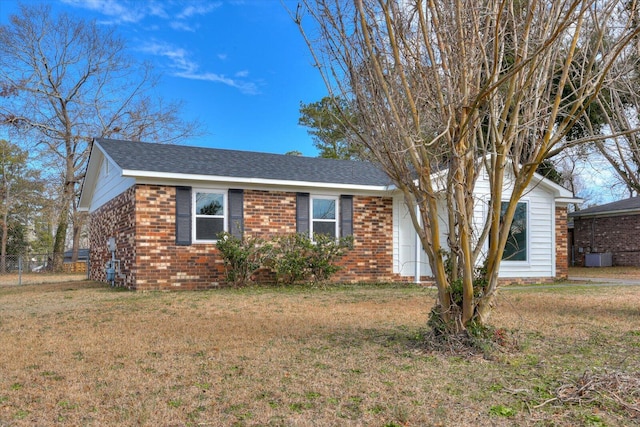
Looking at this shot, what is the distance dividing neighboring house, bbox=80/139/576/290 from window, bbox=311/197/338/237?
0.03 m

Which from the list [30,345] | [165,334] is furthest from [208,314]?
[30,345]

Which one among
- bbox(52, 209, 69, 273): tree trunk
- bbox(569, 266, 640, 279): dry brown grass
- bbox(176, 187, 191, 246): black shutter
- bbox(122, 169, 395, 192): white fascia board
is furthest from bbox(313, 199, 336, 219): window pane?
bbox(52, 209, 69, 273): tree trunk

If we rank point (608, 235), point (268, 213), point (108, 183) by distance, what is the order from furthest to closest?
point (608, 235) → point (108, 183) → point (268, 213)

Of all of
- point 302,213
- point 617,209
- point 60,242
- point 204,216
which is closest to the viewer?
point 204,216

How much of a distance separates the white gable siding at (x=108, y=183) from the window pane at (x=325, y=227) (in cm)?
443

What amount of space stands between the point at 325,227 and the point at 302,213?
0.77 meters

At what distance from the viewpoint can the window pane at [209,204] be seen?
11609mm

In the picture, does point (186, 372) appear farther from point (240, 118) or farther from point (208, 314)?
point (240, 118)

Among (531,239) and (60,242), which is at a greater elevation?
(531,239)

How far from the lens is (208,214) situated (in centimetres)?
1170

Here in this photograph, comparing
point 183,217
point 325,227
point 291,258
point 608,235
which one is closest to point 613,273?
point 608,235

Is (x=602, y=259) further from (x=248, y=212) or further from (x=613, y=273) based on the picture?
(x=248, y=212)

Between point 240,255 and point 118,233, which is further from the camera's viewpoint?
point 118,233

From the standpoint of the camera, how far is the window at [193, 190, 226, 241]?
1156 centimetres
